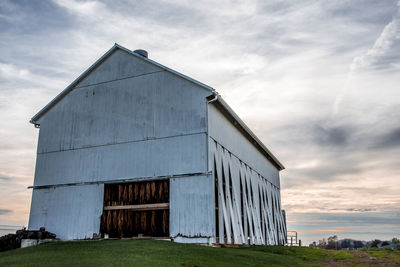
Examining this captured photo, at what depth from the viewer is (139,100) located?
23984 millimetres

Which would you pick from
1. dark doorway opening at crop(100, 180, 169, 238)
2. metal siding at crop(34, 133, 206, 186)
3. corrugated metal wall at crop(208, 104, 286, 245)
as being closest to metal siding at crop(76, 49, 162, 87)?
metal siding at crop(34, 133, 206, 186)

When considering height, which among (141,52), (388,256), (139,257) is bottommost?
(388,256)

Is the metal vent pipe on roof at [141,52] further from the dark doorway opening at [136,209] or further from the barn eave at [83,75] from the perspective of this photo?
the dark doorway opening at [136,209]

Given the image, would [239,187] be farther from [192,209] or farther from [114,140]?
[114,140]

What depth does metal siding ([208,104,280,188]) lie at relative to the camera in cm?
2331

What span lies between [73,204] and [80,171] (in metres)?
2.04

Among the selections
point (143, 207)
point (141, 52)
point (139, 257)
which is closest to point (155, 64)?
point (141, 52)

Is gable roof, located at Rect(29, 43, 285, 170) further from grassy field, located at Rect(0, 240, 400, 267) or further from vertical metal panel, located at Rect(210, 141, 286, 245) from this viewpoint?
grassy field, located at Rect(0, 240, 400, 267)

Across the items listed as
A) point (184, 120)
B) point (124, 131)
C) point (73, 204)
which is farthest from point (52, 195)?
point (184, 120)

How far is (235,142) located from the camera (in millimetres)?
28328

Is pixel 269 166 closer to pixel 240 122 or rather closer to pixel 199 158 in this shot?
pixel 240 122

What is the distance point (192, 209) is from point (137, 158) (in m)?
4.67

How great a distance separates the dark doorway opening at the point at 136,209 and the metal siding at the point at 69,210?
0.63 meters

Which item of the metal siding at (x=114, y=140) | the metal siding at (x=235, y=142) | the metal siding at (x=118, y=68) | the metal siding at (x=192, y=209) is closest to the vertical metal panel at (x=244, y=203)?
the metal siding at (x=235, y=142)
